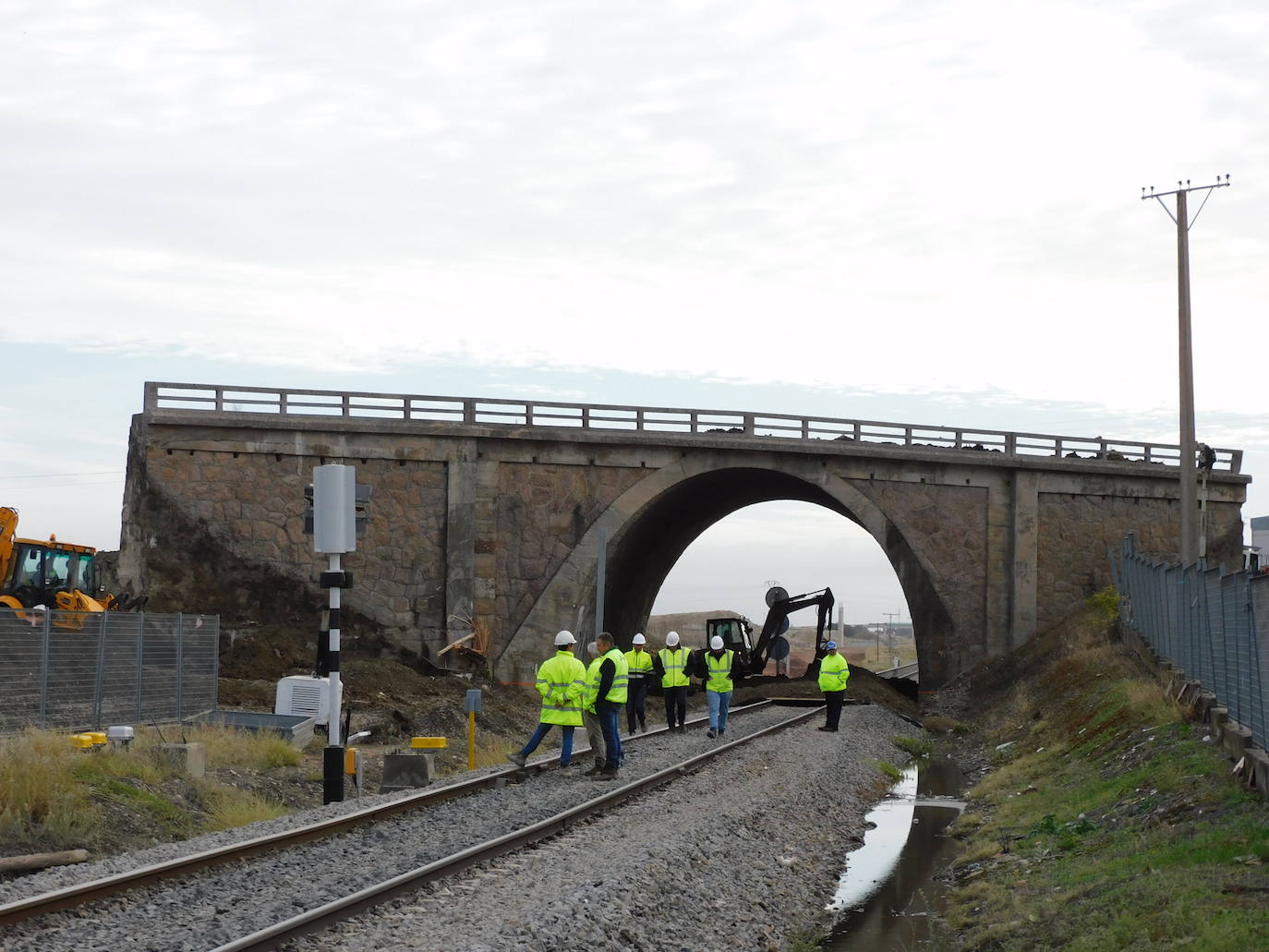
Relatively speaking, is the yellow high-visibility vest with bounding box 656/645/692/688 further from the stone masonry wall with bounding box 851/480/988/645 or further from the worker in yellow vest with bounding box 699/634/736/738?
the stone masonry wall with bounding box 851/480/988/645

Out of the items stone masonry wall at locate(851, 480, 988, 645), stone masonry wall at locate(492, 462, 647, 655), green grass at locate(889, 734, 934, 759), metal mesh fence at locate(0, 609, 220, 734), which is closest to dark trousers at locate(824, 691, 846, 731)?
green grass at locate(889, 734, 934, 759)

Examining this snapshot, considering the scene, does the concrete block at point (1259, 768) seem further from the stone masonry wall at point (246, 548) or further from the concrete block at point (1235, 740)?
the stone masonry wall at point (246, 548)

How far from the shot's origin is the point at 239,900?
9.23 m

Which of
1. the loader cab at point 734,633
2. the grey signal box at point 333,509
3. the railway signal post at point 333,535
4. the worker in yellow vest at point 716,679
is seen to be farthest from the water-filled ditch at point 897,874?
the loader cab at point 734,633

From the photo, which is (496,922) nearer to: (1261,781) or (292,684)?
(1261,781)

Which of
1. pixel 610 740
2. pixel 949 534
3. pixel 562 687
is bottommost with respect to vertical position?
pixel 610 740

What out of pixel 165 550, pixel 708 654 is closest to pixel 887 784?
pixel 708 654

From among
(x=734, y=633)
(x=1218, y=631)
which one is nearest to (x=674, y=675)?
(x=1218, y=631)

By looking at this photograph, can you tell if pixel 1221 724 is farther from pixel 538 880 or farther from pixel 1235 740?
pixel 538 880

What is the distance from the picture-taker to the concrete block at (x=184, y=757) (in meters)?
16.2

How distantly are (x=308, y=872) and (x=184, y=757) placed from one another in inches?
262

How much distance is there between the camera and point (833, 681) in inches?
977

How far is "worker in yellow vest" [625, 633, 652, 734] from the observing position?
2298 centimetres

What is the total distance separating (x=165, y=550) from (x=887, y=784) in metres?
21.5
